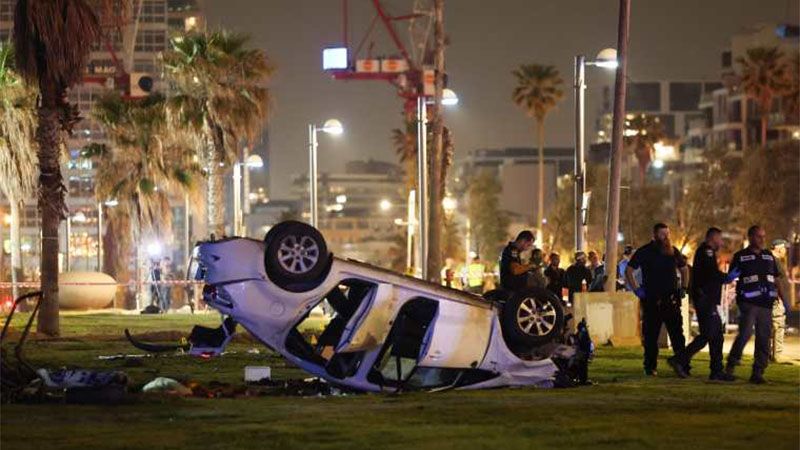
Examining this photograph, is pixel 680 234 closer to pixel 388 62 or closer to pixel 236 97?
pixel 388 62

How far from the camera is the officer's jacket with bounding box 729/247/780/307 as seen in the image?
1886 centimetres

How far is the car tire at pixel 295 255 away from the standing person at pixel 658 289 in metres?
5.32

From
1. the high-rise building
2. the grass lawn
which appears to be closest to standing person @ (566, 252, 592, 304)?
the grass lawn

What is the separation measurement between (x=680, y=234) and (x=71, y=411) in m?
78.3

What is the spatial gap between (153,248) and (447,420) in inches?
2114

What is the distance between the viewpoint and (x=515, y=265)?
63.6 ft

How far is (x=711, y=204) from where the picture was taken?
102 meters

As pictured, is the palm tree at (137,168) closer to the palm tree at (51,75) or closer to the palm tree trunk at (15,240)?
the palm tree trunk at (15,240)

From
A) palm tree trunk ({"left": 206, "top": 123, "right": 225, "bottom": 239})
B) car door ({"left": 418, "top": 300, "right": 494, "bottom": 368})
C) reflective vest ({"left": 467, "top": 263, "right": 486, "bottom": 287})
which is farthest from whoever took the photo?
palm tree trunk ({"left": 206, "top": 123, "right": 225, "bottom": 239})

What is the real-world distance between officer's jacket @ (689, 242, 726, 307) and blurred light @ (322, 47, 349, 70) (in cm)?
4996

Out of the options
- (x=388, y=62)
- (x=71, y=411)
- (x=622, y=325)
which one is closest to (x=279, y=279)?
(x=71, y=411)

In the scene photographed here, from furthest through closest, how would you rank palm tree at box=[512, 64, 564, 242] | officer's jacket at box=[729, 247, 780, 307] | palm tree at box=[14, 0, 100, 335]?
palm tree at box=[512, 64, 564, 242]
palm tree at box=[14, 0, 100, 335]
officer's jacket at box=[729, 247, 780, 307]

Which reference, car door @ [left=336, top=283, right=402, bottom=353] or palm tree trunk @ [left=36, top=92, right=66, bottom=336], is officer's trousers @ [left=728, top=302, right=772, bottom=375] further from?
palm tree trunk @ [left=36, top=92, right=66, bottom=336]

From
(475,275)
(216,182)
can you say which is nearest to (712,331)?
(475,275)
